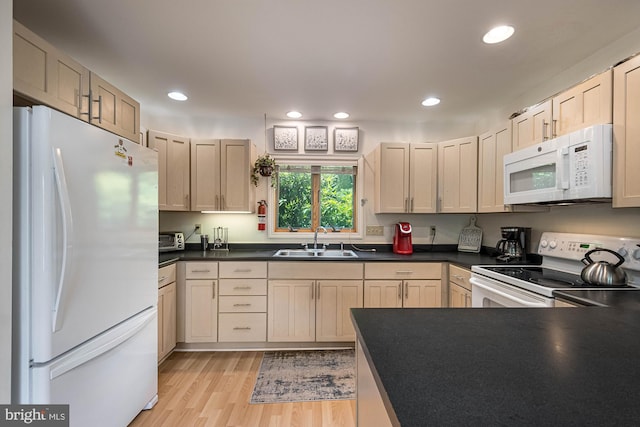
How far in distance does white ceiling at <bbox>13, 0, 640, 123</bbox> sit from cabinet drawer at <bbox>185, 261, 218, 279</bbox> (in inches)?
61.3

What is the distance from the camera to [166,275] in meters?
2.38

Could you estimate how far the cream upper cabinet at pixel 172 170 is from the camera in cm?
267

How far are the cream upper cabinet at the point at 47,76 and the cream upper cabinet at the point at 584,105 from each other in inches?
111

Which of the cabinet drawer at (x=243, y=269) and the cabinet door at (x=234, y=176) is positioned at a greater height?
the cabinet door at (x=234, y=176)

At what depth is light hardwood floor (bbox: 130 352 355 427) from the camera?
1.73m

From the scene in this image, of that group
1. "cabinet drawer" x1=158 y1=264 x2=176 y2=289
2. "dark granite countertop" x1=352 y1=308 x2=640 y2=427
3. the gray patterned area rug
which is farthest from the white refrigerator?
"dark granite countertop" x1=352 y1=308 x2=640 y2=427

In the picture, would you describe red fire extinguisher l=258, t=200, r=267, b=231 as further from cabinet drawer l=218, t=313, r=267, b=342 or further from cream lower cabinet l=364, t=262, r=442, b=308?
cream lower cabinet l=364, t=262, r=442, b=308

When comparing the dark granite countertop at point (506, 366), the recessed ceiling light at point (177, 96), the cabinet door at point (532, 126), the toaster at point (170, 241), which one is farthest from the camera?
the toaster at point (170, 241)

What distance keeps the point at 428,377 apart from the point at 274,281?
2158mm

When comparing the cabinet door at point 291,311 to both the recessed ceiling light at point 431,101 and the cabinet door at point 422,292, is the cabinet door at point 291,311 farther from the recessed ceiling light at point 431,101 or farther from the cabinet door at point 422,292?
the recessed ceiling light at point 431,101

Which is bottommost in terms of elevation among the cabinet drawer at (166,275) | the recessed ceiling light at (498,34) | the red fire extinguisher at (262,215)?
the cabinet drawer at (166,275)

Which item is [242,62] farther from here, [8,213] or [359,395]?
[359,395]

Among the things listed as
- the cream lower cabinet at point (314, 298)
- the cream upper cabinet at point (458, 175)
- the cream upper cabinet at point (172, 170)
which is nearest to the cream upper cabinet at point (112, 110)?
the cream upper cabinet at point (172, 170)

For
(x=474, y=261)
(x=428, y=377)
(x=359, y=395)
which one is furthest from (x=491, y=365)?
(x=474, y=261)
